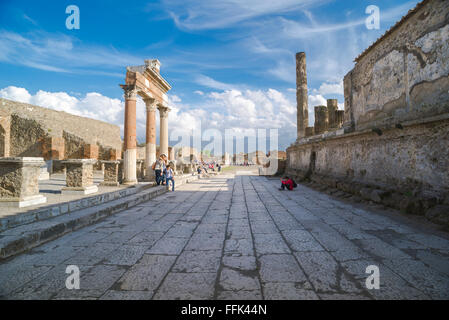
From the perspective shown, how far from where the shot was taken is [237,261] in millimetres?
2570

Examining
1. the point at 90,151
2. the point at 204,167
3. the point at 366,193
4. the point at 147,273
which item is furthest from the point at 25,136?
the point at 366,193

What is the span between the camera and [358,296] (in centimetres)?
188

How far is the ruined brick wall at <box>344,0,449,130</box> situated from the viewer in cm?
459

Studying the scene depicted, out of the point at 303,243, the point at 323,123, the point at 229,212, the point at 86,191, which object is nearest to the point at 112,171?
the point at 86,191

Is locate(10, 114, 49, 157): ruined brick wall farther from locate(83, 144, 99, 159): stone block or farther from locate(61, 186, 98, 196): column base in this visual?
locate(61, 186, 98, 196): column base

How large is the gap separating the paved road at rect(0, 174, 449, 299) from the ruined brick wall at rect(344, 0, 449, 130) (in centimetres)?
298

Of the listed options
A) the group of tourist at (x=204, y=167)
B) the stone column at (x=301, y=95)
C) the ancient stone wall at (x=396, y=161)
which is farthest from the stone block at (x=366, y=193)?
the group of tourist at (x=204, y=167)

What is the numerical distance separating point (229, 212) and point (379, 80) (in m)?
5.99

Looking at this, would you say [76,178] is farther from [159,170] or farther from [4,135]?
[4,135]

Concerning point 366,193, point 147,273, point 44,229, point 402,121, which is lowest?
point 147,273

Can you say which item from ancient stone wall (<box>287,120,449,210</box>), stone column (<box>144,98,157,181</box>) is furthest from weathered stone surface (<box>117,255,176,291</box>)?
stone column (<box>144,98,157,181</box>)

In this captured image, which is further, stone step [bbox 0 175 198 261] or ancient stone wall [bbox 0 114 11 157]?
ancient stone wall [bbox 0 114 11 157]

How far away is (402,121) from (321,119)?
6430mm

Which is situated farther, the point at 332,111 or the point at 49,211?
the point at 332,111
